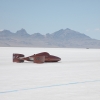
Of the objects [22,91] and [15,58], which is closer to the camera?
[22,91]

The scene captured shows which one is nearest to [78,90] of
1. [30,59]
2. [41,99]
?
[41,99]

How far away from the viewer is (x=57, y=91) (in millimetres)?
8703

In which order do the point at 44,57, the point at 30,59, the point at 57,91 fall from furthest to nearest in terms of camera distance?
the point at 30,59, the point at 44,57, the point at 57,91

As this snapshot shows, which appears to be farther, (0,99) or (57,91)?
(57,91)

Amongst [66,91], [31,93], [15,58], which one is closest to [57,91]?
[66,91]

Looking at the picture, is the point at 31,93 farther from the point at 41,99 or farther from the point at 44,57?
the point at 44,57

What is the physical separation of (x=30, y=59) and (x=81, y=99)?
1771 cm

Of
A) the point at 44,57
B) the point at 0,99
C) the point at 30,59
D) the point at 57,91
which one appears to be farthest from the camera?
the point at 30,59

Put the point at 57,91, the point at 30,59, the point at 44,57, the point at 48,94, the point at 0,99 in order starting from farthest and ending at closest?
the point at 30,59, the point at 44,57, the point at 57,91, the point at 48,94, the point at 0,99

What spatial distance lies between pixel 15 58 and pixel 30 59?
153cm

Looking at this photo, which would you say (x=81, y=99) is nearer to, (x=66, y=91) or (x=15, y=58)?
(x=66, y=91)

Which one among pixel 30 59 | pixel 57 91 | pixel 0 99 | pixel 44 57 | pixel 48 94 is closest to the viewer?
pixel 0 99

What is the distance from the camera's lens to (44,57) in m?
23.2

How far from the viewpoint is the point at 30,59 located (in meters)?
24.8
